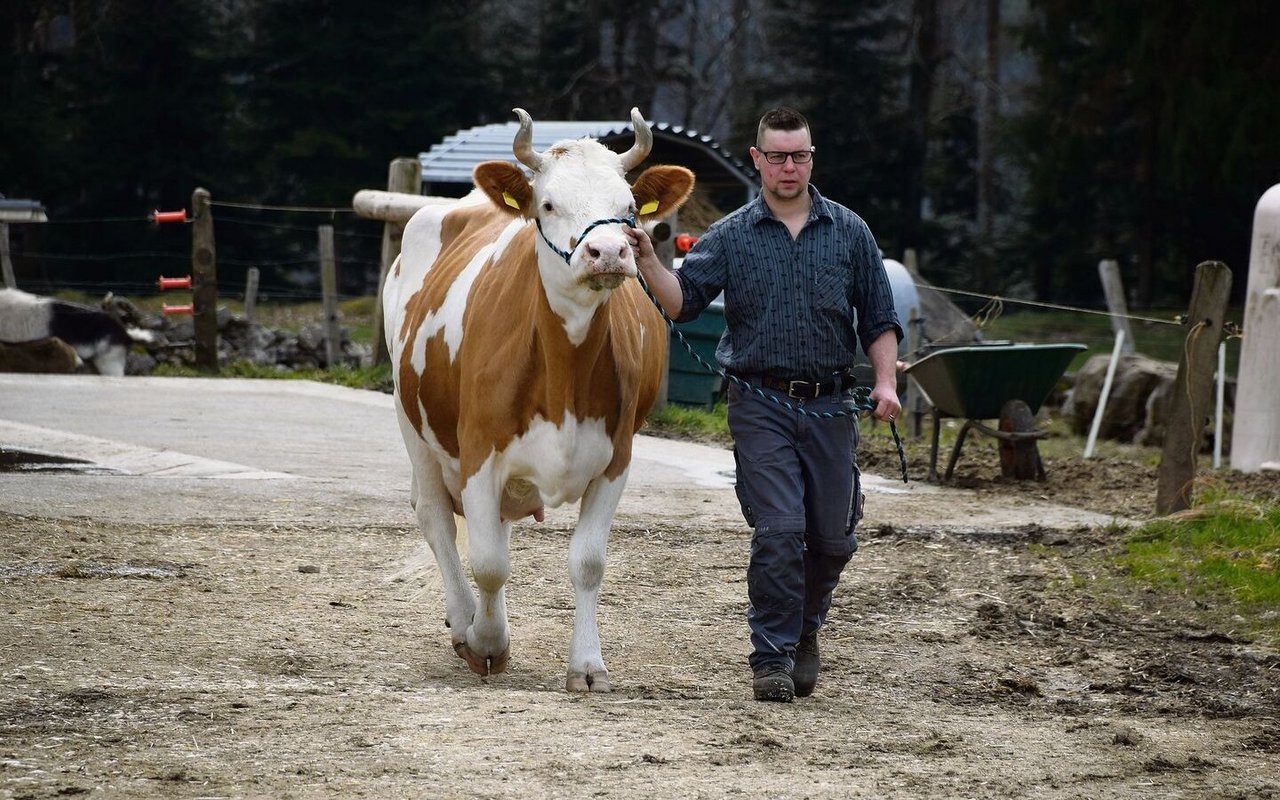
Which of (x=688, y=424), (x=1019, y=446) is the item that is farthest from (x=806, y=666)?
(x=688, y=424)

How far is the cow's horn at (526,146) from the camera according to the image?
195 inches

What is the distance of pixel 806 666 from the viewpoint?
522 cm

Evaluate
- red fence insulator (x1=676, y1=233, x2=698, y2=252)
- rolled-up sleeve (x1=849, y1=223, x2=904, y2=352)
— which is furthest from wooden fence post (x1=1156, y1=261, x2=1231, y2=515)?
red fence insulator (x1=676, y1=233, x2=698, y2=252)

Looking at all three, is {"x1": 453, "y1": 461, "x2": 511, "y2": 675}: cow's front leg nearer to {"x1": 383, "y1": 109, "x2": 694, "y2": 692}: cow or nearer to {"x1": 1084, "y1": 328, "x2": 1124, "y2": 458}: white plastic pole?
{"x1": 383, "y1": 109, "x2": 694, "y2": 692}: cow

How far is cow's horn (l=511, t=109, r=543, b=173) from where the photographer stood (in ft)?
16.3

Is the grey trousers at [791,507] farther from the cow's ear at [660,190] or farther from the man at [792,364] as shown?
the cow's ear at [660,190]

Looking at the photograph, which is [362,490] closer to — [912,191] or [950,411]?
[950,411]

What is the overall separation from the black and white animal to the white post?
9.74 meters

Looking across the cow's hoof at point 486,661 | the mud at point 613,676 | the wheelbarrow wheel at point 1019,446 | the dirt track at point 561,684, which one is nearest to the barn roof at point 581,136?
the wheelbarrow wheel at point 1019,446

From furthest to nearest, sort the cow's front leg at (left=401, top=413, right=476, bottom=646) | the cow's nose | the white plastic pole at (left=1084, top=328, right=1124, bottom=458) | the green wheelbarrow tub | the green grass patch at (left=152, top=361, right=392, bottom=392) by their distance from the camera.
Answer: the green grass patch at (left=152, top=361, right=392, bottom=392), the white plastic pole at (left=1084, top=328, right=1124, bottom=458), the green wheelbarrow tub, the cow's front leg at (left=401, top=413, right=476, bottom=646), the cow's nose

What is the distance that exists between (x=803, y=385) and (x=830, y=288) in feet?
1.05

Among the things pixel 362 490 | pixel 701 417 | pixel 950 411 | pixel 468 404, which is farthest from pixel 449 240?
pixel 701 417

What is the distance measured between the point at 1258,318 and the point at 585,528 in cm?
696

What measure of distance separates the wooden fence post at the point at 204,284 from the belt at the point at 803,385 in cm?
1075
